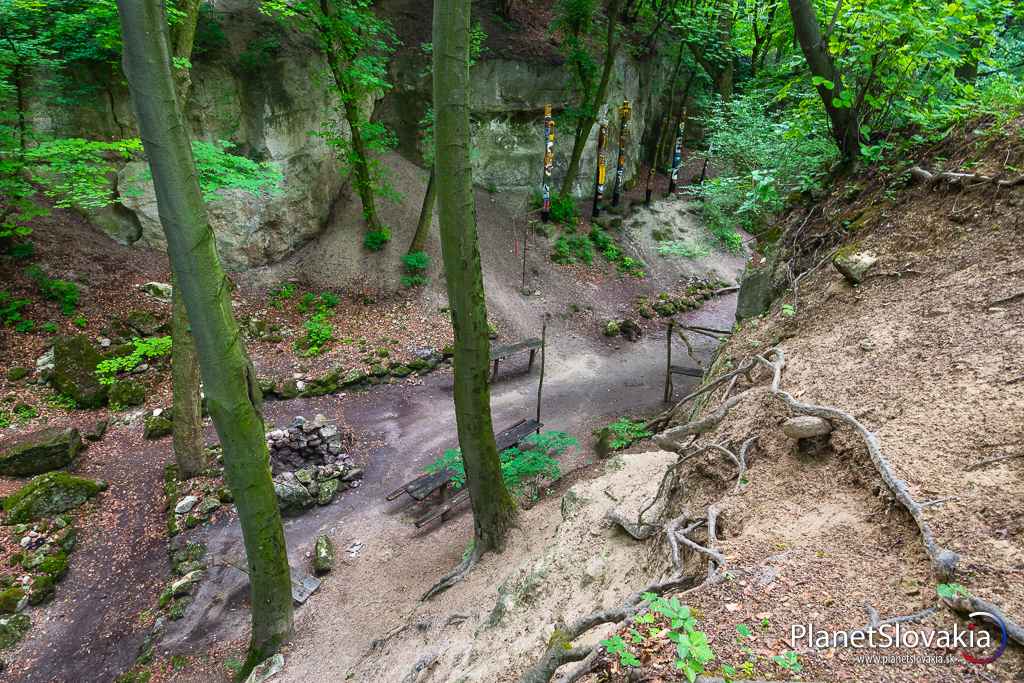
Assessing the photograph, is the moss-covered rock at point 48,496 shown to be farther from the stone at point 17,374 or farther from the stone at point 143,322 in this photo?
the stone at point 143,322

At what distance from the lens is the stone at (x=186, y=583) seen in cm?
683

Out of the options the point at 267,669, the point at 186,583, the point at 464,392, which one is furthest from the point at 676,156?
the point at 267,669

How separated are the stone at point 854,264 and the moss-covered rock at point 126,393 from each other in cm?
1219

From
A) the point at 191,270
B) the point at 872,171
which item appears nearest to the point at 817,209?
the point at 872,171

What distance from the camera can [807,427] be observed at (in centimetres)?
356

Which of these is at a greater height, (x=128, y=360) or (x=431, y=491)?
(x=128, y=360)

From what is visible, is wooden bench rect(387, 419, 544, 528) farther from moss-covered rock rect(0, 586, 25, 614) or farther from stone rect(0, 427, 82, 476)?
stone rect(0, 427, 82, 476)

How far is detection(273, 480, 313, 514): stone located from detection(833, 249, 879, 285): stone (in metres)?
8.56

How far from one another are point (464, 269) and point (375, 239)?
1124 centimetres

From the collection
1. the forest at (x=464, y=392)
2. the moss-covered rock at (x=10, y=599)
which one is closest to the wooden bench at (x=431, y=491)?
the forest at (x=464, y=392)

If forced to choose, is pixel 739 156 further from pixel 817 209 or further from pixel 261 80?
pixel 261 80

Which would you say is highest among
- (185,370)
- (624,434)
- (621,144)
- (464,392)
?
(621,144)

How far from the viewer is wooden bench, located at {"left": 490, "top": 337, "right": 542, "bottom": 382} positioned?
12954 mm

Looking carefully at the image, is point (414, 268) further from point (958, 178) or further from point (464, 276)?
point (958, 178)
